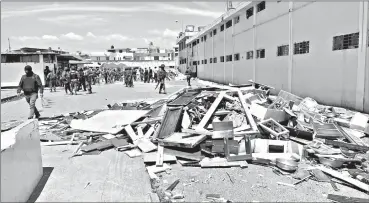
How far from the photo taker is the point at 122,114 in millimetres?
10039

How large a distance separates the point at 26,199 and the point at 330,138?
6.67 m

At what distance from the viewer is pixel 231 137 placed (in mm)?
6566

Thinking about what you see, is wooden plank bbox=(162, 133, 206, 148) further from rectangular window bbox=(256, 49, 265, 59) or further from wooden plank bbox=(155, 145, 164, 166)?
rectangular window bbox=(256, 49, 265, 59)

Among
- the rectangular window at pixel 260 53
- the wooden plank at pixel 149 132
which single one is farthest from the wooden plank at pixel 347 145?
the rectangular window at pixel 260 53

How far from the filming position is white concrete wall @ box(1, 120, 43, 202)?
11.8 ft

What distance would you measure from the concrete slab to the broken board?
168 cm

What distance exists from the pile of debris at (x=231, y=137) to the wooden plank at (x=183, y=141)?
2cm

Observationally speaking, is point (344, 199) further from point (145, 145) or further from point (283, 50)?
point (283, 50)

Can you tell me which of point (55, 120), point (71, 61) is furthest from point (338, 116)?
point (71, 61)

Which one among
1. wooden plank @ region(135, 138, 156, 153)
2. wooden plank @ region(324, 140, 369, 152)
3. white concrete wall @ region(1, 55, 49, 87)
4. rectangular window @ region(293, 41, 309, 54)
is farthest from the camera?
white concrete wall @ region(1, 55, 49, 87)

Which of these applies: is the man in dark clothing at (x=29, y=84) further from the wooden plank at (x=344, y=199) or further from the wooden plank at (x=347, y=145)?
the wooden plank at (x=344, y=199)

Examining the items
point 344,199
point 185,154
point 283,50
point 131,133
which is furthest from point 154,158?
point 283,50

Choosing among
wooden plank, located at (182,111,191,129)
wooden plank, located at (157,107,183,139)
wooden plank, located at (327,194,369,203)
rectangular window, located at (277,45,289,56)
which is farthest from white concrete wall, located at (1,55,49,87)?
wooden plank, located at (327,194,369,203)

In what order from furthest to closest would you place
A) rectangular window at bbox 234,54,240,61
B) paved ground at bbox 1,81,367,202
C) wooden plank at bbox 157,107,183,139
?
rectangular window at bbox 234,54,240,61
wooden plank at bbox 157,107,183,139
paved ground at bbox 1,81,367,202
